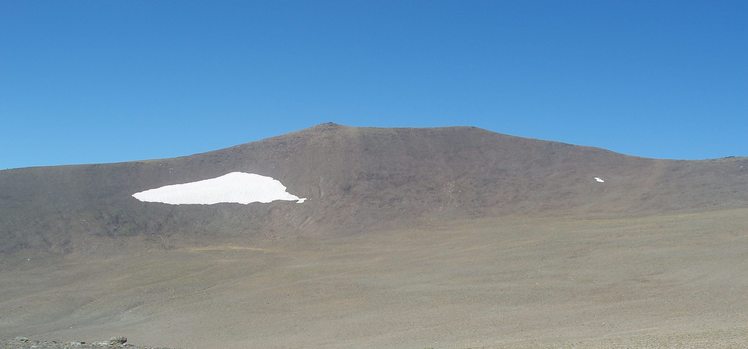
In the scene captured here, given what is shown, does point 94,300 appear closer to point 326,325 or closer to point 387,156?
point 326,325

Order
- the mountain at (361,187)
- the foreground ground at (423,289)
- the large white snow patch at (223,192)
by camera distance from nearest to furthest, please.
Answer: the foreground ground at (423,289), the mountain at (361,187), the large white snow patch at (223,192)

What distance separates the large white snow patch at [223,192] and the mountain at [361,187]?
0.94 metres

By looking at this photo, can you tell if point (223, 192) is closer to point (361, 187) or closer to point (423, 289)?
point (361, 187)

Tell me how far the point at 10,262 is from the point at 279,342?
29.4 meters

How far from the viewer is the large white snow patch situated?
200ft

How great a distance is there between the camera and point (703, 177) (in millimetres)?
60031

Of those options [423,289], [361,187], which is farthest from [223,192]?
[423,289]

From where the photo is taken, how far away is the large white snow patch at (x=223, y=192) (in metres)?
60.9

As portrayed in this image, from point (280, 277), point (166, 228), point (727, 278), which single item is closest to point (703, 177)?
point (727, 278)

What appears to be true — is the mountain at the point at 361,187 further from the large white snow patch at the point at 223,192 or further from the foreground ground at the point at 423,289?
the foreground ground at the point at 423,289

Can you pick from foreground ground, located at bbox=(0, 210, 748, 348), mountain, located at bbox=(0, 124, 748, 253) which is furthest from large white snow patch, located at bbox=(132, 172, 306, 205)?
foreground ground, located at bbox=(0, 210, 748, 348)

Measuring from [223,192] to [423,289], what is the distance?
32467 mm

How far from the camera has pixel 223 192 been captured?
63000mm

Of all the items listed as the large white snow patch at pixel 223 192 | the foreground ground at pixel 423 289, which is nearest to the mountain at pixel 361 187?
the large white snow patch at pixel 223 192
